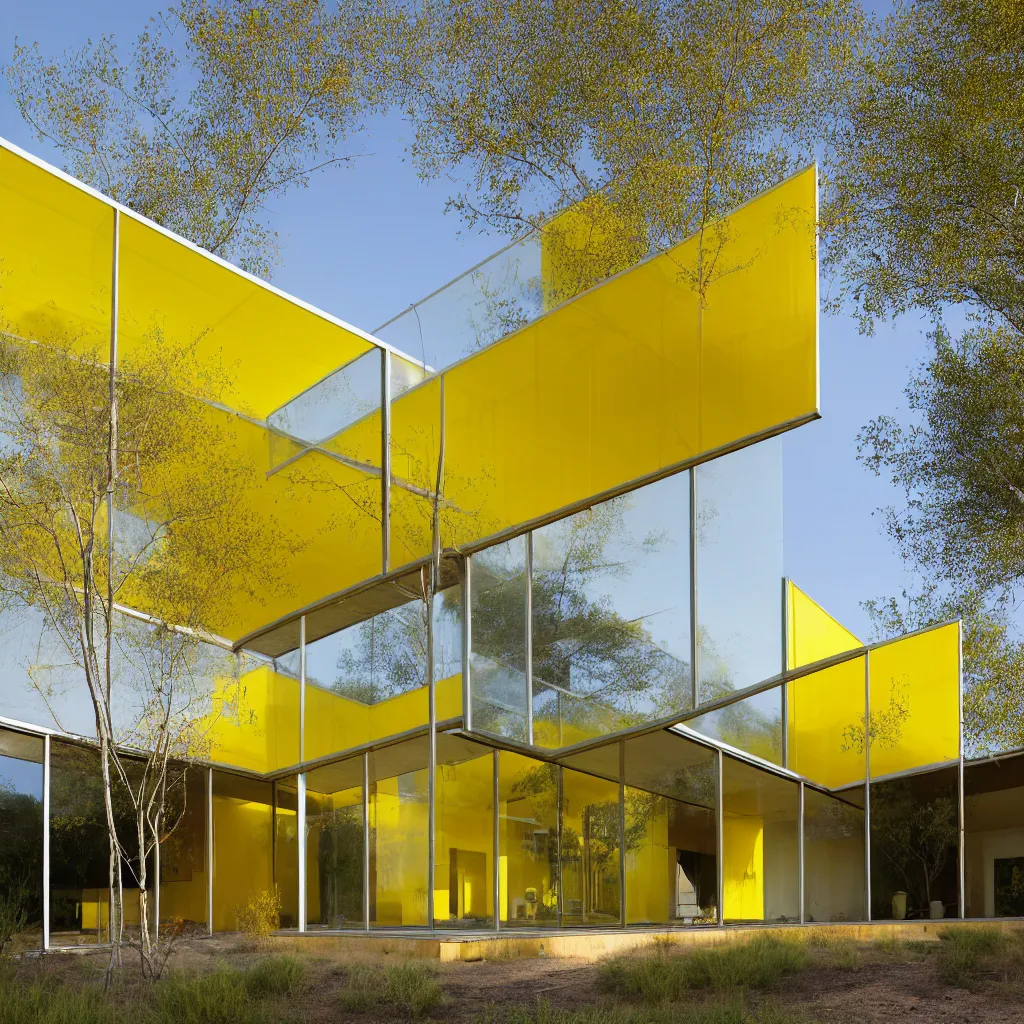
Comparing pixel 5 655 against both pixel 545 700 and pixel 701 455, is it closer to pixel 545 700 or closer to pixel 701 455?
pixel 545 700

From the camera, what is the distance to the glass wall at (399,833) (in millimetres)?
13633

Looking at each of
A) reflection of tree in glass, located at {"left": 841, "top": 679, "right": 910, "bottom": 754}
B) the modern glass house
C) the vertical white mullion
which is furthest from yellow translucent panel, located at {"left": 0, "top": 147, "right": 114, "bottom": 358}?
reflection of tree in glass, located at {"left": 841, "top": 679, "right": 910, "bottom": 754}

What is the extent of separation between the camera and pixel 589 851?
45.5 feet

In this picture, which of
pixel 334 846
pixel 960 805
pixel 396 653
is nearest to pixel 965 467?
pixel 960 805

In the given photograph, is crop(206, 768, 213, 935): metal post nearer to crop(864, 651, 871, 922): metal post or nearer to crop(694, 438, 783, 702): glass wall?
crop(694, 438, 783, 702): glass wall

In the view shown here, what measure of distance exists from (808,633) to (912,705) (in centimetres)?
307

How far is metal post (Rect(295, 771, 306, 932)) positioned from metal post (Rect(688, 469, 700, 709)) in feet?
17.8

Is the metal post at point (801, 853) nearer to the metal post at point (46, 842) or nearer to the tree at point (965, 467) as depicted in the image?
the tree at point (965, 467)

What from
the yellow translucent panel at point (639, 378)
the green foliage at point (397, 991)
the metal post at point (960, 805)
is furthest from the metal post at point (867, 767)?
the green foliage at point (397, 991)

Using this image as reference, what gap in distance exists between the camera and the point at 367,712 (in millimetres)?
14227

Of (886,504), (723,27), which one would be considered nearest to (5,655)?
(723,27)

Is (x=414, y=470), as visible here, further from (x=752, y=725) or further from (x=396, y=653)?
(x=752, y=725)

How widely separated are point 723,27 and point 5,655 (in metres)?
8.98

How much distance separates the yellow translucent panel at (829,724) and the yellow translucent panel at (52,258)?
32.0 feet
